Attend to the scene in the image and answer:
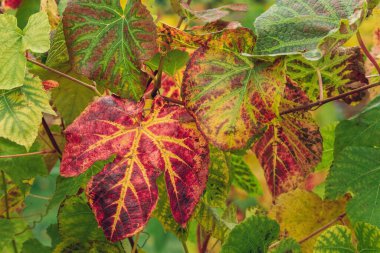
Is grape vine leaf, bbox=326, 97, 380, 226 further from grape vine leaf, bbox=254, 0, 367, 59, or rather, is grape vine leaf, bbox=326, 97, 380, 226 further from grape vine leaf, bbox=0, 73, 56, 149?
grape vine leaf, bbox=0, 73, 56, 149

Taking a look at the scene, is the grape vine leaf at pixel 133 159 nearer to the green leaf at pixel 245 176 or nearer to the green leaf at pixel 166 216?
the green leaf at pixel 166 216

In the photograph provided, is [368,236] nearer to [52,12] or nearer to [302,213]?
[302,213]

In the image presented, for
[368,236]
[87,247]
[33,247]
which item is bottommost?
[33,247]

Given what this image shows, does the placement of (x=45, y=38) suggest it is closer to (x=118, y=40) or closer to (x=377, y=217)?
(x=118, y=40)

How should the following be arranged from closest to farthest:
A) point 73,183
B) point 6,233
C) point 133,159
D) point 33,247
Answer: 1. point 133,159
2. point 73,183
3. point 6,233
4. point 33,247

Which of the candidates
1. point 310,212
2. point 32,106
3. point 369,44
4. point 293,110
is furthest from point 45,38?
point 369,44

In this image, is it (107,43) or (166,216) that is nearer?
(107,43)

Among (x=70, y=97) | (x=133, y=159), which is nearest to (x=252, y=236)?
(x=133, y=159)
